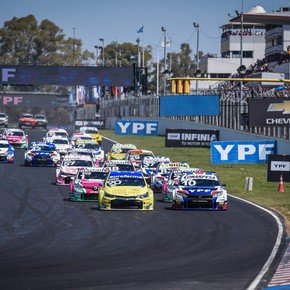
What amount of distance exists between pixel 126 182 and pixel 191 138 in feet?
107

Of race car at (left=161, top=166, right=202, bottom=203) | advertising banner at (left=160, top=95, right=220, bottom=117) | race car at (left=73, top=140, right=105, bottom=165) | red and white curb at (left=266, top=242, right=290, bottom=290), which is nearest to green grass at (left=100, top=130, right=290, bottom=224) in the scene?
advertising banner at (left=160, top=95, right=220, bottom=117)

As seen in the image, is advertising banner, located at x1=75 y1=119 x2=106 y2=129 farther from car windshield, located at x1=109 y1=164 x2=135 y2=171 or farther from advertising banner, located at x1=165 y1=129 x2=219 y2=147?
car windshield, located at x1=109 y1=164 x2=135 y2=171

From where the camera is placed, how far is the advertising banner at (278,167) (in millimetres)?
45438

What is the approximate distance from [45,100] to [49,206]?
107m

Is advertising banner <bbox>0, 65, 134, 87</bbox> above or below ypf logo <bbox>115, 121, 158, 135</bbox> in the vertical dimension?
above

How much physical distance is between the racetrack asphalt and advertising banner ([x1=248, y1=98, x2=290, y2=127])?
754 inches

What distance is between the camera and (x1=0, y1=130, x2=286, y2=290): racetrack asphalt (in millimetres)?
20203

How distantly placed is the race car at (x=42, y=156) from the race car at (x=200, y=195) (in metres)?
24.8

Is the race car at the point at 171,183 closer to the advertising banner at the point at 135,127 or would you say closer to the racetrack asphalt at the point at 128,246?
the racetrack asphalt at the point at 128,246

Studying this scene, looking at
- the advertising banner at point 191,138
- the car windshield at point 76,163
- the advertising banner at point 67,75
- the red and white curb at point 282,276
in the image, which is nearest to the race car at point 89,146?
the advertising banner at point 191,138

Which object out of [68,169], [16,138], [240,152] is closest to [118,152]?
[240,152]

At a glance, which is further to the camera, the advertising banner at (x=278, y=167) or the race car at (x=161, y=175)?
the advertising banner at (x=278, y=167)

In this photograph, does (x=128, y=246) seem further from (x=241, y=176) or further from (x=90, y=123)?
(x=90, y=123)

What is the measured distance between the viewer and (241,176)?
5553cm
